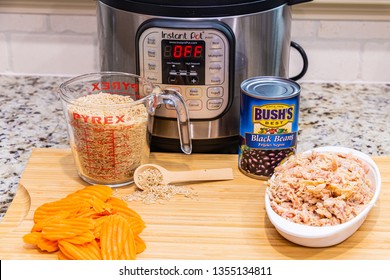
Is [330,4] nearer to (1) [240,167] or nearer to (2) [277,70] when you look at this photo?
(2) [277,70]

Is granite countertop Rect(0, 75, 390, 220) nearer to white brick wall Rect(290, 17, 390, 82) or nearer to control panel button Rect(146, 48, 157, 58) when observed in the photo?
white brick wall Rect(290, 17, 390, 82)

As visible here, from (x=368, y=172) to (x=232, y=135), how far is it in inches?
9.6

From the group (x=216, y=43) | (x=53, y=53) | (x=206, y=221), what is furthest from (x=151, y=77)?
(x=53, y=53)

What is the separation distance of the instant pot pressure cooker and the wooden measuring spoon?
0.24ft

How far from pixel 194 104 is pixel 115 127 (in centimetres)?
14

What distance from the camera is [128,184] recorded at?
108cm

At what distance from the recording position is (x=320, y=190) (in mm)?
916

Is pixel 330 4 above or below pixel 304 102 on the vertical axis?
above

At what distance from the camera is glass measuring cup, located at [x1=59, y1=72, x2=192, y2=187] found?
1029 millimetres

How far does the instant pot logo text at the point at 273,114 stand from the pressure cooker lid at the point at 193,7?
15 cm

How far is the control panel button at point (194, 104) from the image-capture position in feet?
3.59

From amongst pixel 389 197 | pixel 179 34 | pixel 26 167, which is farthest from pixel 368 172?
pixel 26 167

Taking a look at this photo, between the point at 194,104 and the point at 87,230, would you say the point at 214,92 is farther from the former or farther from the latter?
the point at 87,230

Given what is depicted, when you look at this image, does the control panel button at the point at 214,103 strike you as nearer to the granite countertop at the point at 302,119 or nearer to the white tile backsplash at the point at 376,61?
the granite countertop at the point at 302,119
